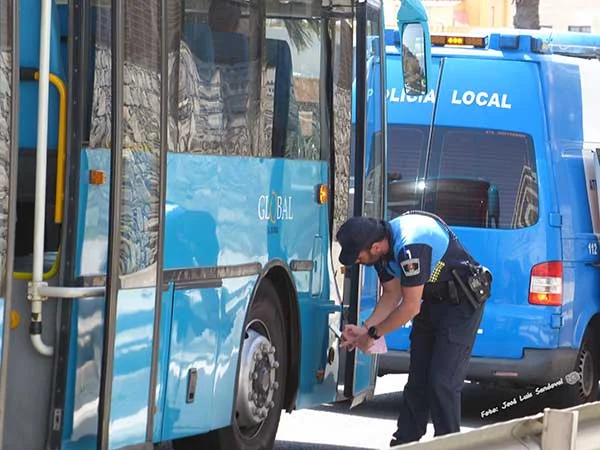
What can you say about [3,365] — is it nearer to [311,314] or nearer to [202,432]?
[202,432]

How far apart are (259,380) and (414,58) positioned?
→ 2643 millimetres

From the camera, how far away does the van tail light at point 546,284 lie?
12.2 metres

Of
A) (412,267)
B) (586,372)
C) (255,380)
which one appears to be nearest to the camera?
(412,267)

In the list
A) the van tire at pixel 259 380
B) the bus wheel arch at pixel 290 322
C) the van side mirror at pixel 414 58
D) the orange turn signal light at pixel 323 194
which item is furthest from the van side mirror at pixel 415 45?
the van tire at pixel 259 380

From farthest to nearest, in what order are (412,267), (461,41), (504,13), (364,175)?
(504,13)
(461,41)
(364,175)
(412,267)

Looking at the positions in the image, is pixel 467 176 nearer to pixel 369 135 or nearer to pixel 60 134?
pixel 369 135

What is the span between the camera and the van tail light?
12.2 m

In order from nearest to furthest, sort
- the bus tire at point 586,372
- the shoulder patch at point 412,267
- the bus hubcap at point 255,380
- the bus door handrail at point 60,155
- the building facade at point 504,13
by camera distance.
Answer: the bus door handrail at point 60,155
the shoulder patch at point 412,267
the bus hubcap at point 255,380
the bus tire at point 586,372
the building facade at point 504,13

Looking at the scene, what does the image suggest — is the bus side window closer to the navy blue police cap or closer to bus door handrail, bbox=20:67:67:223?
the navy blue police cap

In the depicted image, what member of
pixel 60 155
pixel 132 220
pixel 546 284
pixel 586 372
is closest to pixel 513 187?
pixel 546 284

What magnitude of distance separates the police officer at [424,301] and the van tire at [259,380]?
1.27 ft

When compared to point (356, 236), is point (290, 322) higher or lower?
lower

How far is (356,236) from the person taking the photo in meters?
8.37

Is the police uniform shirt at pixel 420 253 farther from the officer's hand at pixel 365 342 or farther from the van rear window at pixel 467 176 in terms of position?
the van rear window at pixel 467 176
